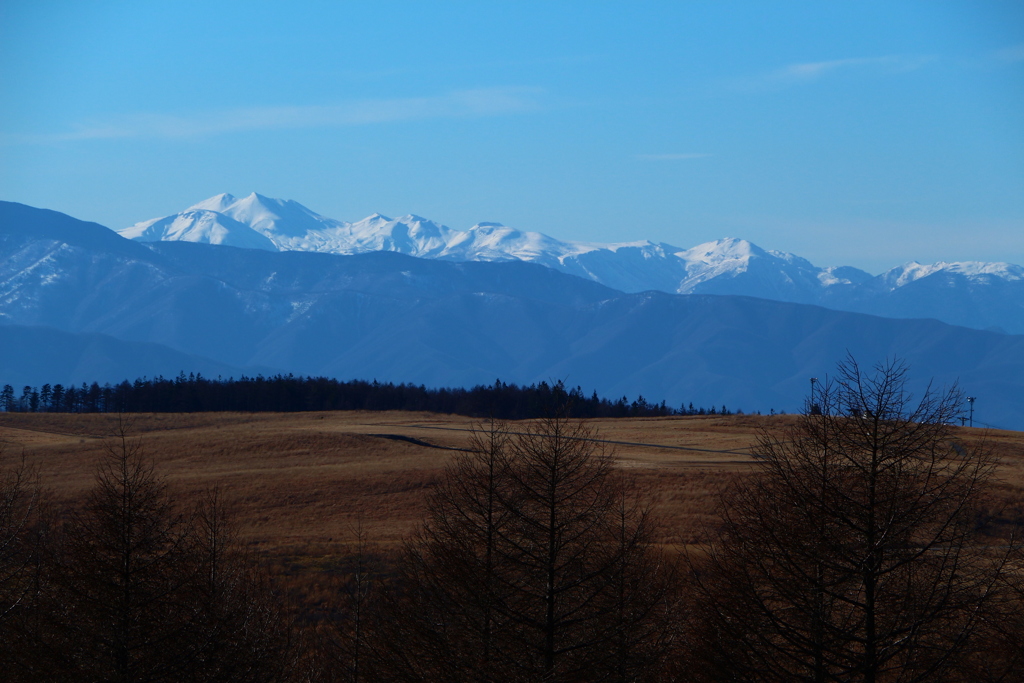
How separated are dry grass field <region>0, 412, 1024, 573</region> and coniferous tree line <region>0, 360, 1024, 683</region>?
2143 centimetres

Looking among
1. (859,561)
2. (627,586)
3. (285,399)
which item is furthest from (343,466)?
(285,399)

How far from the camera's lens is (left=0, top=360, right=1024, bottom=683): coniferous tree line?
15.5 meters

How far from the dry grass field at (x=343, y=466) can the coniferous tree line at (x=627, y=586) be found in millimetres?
21432

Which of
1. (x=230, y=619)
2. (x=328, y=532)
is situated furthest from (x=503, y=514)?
(x=328, y=532)

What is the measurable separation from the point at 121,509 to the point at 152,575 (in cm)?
163

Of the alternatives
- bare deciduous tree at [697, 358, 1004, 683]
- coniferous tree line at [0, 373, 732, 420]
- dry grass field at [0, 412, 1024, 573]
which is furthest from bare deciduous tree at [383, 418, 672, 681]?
coniferous tree line at [0, 373, 732, 420]

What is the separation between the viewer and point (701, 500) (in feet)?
186

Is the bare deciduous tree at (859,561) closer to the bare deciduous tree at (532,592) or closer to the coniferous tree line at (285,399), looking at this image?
the bare deciduous tree at (532,592)

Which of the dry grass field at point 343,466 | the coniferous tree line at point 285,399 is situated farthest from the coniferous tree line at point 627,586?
the coniferous tree line at point 285,399

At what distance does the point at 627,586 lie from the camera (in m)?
22.2

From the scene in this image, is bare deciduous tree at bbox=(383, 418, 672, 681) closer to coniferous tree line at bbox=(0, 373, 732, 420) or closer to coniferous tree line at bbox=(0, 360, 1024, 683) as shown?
coniferous tree line at bbox=(0, 360, 1024, 683)

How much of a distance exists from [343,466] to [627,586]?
5206 cm

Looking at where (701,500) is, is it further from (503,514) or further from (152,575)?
(152,575)

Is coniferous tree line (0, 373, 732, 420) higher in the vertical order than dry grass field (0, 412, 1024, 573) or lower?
higher
